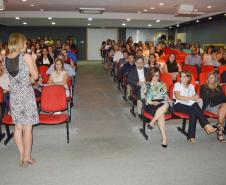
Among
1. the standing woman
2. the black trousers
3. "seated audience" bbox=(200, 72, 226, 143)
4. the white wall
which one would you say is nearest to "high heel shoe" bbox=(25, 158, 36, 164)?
the standing woman

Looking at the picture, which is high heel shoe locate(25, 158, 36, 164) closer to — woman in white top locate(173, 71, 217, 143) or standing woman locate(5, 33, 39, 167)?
standing woman locate(5, 33, 39, 167)

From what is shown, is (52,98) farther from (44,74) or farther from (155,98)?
(44,74)

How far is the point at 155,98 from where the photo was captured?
4.71m

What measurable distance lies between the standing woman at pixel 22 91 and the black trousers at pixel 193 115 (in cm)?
229

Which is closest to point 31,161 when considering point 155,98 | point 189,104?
point 155,98

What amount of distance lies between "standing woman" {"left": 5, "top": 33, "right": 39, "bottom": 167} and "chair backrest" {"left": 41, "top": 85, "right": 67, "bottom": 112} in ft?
2.73

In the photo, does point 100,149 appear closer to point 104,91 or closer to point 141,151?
point 141,151

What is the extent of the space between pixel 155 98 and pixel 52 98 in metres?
Result: 1.63

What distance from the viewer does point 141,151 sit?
4070 millimetres

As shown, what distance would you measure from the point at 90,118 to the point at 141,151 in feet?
5.80

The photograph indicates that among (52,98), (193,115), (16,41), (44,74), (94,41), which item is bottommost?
(193,115)

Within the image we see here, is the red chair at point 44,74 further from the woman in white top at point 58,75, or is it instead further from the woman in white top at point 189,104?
the woman in white top at point 189,104

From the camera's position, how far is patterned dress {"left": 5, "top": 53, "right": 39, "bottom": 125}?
3328 millimetres

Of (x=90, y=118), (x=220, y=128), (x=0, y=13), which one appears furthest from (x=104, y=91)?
(x=0, y=13)
